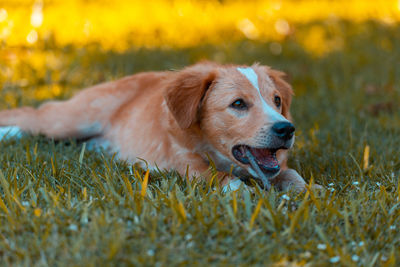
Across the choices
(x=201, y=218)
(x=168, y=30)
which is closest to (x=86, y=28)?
(x=168, y=30)

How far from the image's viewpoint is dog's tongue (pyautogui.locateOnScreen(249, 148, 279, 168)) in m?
3.65

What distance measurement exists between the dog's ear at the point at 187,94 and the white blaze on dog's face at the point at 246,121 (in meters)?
0.07

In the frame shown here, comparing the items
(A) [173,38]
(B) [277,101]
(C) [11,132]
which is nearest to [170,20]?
(A) [173,38]

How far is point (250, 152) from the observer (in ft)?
12.0

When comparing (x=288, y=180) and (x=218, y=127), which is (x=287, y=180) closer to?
(x=288, y=180)

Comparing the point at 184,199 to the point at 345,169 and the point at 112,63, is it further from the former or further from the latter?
the point at 112,63

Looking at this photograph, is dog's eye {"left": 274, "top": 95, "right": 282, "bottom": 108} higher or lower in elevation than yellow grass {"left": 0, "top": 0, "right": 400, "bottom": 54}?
lower

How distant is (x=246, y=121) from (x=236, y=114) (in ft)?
0.38

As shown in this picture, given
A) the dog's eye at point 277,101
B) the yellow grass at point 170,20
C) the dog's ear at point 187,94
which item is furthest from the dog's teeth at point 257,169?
the yellow grass at point 170,20

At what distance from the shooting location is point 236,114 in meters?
3.71

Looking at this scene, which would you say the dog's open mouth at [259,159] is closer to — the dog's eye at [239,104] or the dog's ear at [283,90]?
the dog's eye at [239,104]

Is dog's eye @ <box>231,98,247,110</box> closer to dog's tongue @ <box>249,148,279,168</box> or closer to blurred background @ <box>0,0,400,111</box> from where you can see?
dog's tongue @ <box>249,148,279,168</box>

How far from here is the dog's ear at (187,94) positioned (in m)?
3.74

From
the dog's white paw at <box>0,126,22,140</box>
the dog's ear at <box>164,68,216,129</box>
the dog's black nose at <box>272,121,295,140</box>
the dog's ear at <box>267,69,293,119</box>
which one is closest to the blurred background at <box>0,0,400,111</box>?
the dog's white paw at <box>0,126,22,140</box>
